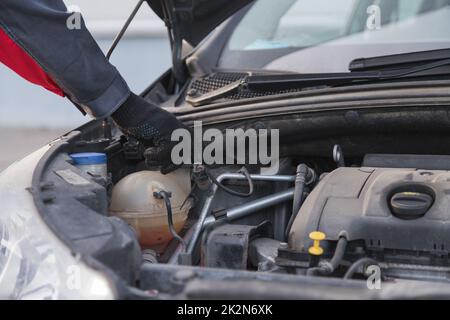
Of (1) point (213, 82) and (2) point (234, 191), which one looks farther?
(1) point (213, 82)

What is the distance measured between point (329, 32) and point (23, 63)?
115 centimetres

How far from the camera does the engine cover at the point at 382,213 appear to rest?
4.97 feet

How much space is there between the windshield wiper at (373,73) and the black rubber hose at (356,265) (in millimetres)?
706

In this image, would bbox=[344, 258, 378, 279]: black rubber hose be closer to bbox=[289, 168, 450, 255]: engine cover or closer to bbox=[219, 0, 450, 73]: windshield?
bbox=[289, 168, 450, 255]: engine cover

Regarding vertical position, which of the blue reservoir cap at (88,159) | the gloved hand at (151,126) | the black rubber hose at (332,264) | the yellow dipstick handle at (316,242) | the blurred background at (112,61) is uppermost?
the blurred background at (112,61)

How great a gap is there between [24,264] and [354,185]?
2.79 feet

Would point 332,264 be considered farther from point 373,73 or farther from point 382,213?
point 373,73

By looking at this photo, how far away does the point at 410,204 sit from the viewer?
154 cm

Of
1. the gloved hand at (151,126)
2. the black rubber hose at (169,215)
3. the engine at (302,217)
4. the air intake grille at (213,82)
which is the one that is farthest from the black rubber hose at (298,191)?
the air intake grille at (213,82)

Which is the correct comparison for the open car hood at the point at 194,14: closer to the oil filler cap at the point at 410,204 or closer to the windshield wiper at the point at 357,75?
the windshield wiper at the point at 357,75

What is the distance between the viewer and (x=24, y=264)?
136cm

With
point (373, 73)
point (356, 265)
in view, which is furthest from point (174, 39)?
point (356, 265)
